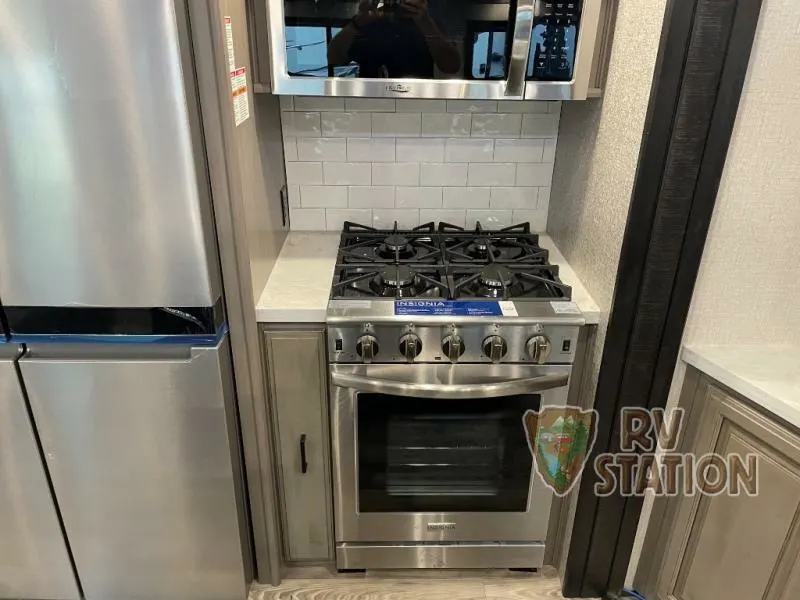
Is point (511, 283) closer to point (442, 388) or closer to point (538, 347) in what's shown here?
point (538, 347)

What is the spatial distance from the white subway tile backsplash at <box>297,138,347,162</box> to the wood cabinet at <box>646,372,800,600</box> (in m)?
1.14

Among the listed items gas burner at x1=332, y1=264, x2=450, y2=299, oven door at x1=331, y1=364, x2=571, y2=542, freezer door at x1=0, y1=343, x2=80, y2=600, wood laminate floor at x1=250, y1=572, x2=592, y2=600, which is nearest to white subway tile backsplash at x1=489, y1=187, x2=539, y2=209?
gas burner at x1=332, y1=264, x2=450, y2=299

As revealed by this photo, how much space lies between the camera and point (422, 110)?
5.76ft

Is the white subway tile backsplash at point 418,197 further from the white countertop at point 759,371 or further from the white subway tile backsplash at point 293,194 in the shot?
the white countertop at point 759,371

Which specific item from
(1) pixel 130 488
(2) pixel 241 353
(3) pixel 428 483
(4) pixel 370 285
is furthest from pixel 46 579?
(4) pixel 370 285

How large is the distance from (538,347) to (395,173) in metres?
0.75

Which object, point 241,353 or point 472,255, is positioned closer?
point 241,353

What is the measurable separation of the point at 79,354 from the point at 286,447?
0.55 m

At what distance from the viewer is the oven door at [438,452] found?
1.41 metres

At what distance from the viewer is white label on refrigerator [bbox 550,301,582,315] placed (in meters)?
1.37

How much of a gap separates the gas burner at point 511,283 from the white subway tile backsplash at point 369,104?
559 mm

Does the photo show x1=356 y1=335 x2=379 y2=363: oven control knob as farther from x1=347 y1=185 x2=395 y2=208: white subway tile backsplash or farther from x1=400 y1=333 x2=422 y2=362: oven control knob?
x1=347 y1=185 x2=395 y2=208: white subway tile backsplash

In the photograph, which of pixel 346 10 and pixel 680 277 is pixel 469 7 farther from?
pixel 680 277

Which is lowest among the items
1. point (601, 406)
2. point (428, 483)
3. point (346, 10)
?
point (428, 483)
